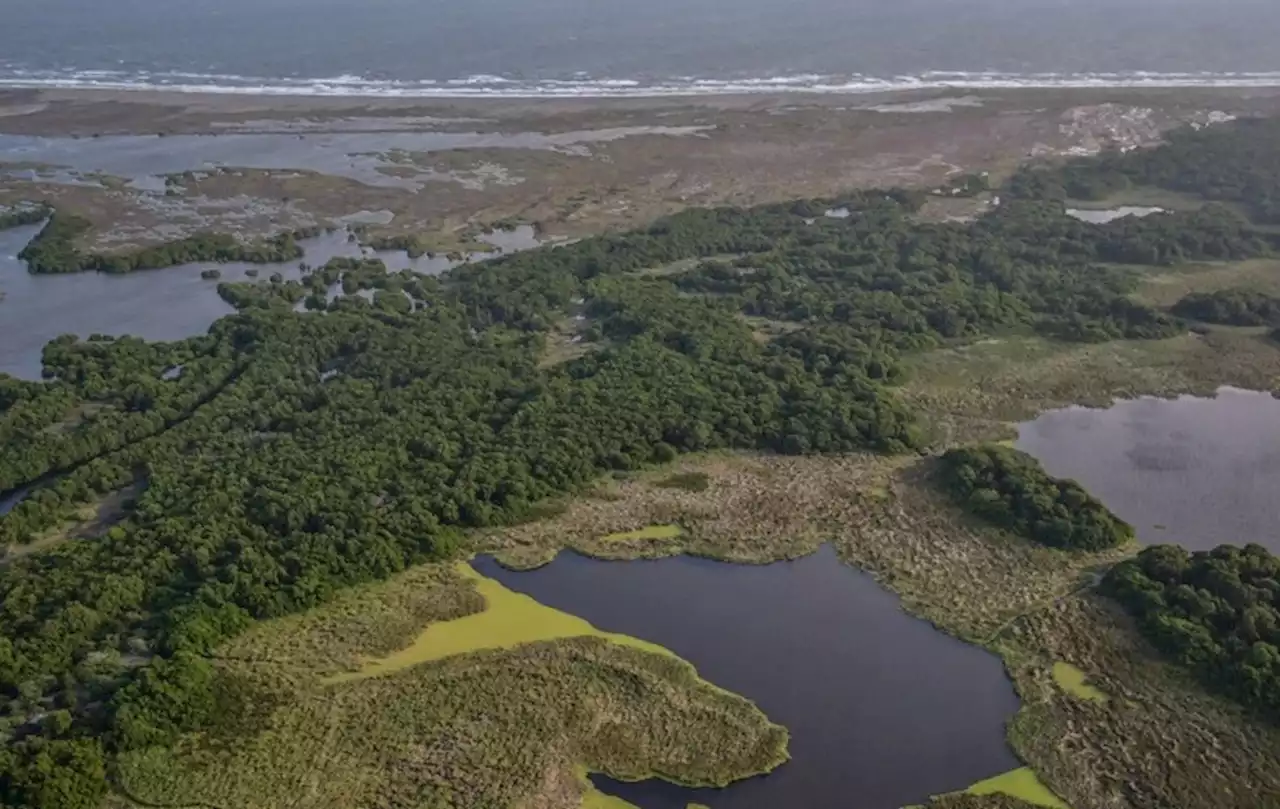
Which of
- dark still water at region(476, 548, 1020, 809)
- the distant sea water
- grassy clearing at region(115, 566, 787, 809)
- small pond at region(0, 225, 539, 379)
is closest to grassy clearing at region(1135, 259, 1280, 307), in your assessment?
Answer: dark still water at region(476, 548, 1020, 809)

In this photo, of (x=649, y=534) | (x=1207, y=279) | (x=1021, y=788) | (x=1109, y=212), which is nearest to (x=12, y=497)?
(x=649, y=534)

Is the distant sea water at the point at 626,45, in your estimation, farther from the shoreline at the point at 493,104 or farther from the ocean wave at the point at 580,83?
the shoreline at the point at 493,104

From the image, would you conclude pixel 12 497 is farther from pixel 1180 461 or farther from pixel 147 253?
pixel 1180 461

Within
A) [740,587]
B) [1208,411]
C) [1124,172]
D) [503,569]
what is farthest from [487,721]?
[1124,172]

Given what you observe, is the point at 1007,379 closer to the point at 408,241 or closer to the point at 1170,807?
the point at 1170,807

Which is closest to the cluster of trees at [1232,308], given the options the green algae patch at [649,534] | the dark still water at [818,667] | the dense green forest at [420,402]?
the dense green forest at [420,402]

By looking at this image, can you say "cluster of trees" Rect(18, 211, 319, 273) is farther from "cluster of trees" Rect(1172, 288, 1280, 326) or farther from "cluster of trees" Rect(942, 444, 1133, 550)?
"cluster of trees" Rect(1172, 288, 1280, 326)
